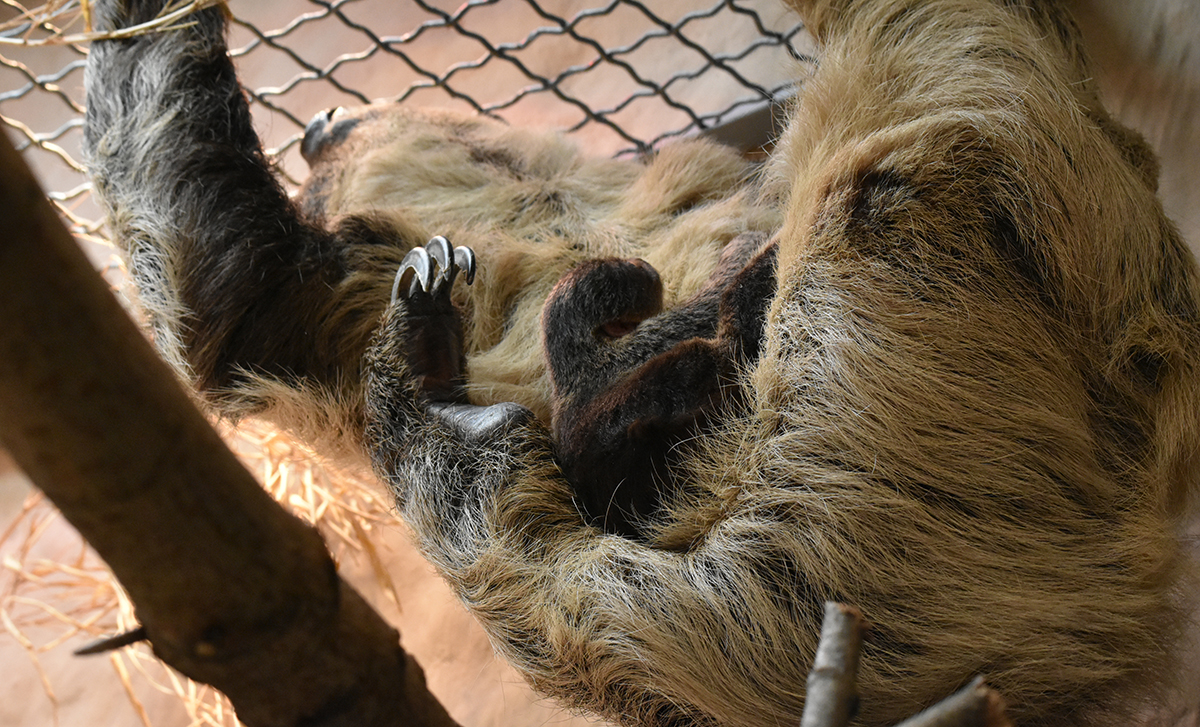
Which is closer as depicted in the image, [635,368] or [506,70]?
[635,368]

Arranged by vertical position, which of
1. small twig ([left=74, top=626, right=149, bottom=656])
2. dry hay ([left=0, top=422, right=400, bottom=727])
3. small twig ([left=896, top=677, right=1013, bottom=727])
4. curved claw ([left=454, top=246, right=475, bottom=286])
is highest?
curved claw ([left=454, top=246, right=475, bottom=286])

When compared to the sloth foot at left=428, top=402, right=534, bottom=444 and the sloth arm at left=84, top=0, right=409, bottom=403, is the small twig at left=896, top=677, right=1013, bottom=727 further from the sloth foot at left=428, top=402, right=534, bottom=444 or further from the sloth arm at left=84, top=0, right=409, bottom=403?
the sloth arm at left=84, top=0, right=409, bottom=403

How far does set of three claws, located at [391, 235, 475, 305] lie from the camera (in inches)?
81.8

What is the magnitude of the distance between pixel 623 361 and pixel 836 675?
43.4 inches

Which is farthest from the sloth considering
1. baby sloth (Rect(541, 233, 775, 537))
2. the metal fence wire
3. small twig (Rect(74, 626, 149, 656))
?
the metal fence wire

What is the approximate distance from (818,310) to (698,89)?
3163 mm

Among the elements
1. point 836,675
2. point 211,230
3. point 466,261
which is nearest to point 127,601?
point 211,230

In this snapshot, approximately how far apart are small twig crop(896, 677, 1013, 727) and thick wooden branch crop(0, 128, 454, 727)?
558 millimetres

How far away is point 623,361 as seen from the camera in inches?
70.8

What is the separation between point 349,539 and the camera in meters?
3.51

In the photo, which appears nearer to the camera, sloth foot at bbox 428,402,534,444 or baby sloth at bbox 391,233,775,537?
baby sloth at bbox 391,233,775,537

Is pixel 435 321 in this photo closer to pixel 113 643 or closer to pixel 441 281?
pixel 441 281

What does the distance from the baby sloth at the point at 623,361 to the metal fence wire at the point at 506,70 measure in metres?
1.55

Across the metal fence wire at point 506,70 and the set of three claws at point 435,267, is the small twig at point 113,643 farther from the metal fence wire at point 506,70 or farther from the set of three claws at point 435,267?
the metal fence wire at point 506,70
